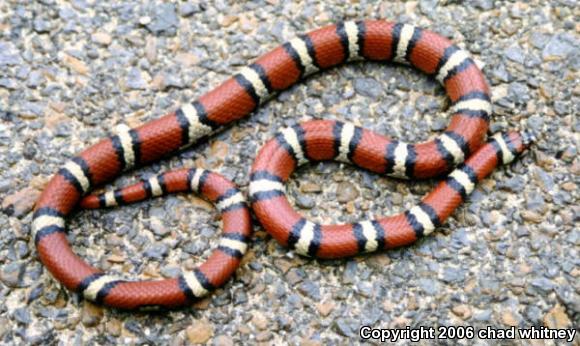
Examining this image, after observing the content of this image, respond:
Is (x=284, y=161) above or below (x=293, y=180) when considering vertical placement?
above


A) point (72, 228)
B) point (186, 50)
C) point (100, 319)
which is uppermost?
point (186, 50)

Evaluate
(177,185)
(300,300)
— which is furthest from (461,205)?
(177,185)

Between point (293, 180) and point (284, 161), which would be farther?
point (293, 180)

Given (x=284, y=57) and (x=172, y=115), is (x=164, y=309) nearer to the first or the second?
(x=172, y=115)

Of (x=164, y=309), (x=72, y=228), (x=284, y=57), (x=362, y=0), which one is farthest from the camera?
(x=362, y=0)
